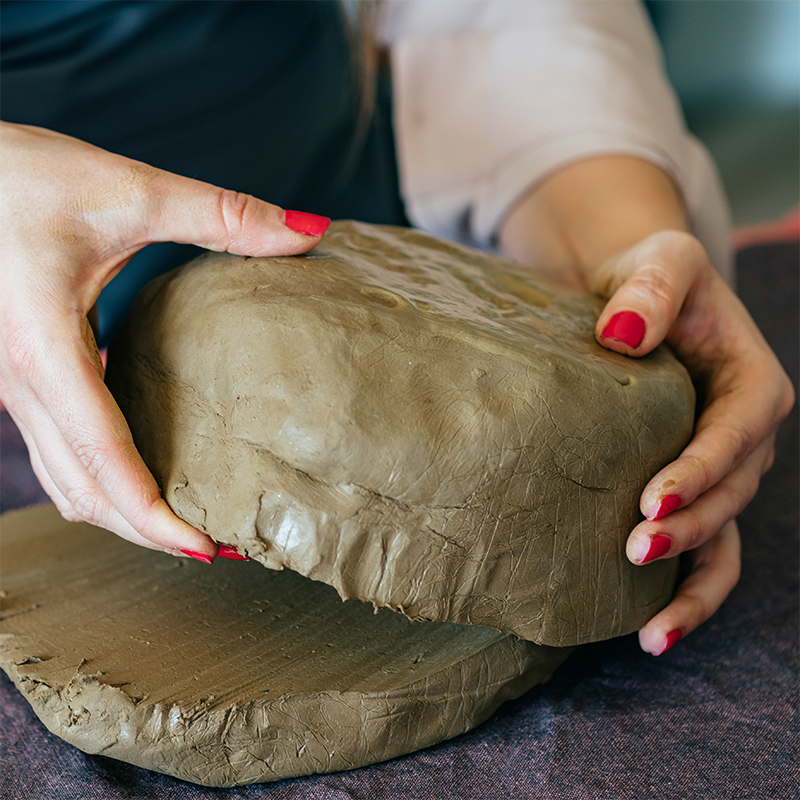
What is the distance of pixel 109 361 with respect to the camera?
842 millimetres

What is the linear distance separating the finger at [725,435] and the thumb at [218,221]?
0.42m

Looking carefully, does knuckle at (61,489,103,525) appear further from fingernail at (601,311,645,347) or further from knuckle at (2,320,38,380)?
fingernail at (601,311,645,347)

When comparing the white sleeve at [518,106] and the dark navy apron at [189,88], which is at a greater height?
the dark navy apron at [189,88]

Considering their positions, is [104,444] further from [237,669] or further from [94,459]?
[237,669]

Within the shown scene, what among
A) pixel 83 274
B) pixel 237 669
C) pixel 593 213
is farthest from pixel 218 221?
pixel 593 213

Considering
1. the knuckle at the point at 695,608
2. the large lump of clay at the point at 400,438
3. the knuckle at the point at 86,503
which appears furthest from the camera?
the knuckle at the point at 695,608

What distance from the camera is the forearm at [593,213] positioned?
3.98ft

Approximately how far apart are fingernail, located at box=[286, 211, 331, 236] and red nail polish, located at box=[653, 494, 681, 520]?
42 cm

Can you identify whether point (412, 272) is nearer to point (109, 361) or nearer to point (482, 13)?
point (109, 361)

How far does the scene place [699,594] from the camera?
876 millimetres

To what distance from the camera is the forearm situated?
47.7 inches

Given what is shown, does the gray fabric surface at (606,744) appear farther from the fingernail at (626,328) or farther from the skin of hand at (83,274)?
the fingernail at (626,328)

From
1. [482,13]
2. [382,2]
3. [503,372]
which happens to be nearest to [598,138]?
[482,13]

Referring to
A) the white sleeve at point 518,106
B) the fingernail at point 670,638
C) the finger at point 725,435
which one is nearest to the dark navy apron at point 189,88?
the white sleeve at point 518,106
